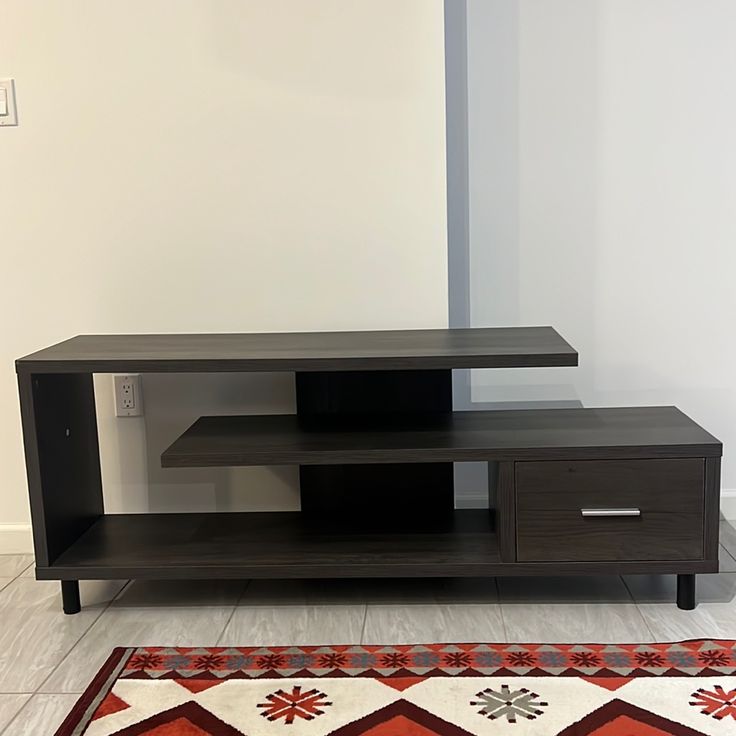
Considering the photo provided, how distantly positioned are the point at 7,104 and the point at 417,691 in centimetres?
173

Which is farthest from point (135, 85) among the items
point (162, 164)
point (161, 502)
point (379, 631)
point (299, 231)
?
point (379, 631)

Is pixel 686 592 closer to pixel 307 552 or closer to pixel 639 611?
pixel 639 611

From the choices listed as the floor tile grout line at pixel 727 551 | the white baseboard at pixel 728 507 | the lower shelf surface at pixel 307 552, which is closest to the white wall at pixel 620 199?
the white baseboard at pixel 728 507

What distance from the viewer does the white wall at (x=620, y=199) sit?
251 cm

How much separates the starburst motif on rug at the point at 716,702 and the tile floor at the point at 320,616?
0.83ft

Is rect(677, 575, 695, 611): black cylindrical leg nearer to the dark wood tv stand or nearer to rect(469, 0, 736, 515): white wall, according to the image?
the dark wood tv stand

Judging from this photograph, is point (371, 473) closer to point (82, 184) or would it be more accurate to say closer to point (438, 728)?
point (438, 728)

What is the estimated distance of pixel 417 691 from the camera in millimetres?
1774

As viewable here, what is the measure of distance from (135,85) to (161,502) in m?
1.08

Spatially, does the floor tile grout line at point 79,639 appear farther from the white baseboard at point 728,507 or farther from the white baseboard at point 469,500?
the white baseboard at point 728,507

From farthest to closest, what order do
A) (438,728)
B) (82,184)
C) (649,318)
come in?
(649,318) → (82,184) → (438,728)

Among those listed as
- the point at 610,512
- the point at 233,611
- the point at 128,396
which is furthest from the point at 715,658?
the point at 128,396

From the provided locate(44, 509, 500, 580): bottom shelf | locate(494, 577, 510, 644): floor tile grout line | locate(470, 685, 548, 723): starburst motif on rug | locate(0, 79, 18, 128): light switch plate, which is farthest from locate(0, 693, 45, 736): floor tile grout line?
locate(0, 79, 18, 128): light switch plate

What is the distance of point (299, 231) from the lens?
243 centimetres
